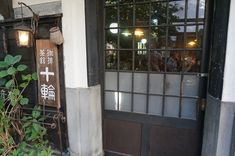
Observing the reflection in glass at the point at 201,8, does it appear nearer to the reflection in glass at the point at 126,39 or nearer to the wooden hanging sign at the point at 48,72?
the reflection in glass at the point at 126,39

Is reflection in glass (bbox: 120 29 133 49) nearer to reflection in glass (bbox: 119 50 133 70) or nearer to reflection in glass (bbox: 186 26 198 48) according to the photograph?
reflection in glass (bbox: 119 50 133 70)

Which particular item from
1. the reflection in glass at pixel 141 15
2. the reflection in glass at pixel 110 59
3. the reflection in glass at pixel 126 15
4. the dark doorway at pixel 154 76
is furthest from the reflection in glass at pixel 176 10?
the reflection in glass at pixel 110 59

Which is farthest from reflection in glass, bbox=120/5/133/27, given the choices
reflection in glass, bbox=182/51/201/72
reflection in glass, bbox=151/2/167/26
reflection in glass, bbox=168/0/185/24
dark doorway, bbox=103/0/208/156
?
reflection in glass, bbox=182/51/201/72

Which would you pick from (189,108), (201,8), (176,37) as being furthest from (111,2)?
(189,108)

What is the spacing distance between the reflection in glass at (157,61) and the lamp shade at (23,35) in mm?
1685

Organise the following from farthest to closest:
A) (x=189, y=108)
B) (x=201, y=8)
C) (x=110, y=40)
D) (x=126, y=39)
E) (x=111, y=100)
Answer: (x=111, y=100)
(x=110, y=40)
(x=126, y=39)
(x=189, y=108)
(x=201, y=8)

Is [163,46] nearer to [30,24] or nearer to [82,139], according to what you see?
[82,139]

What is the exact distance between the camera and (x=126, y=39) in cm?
273

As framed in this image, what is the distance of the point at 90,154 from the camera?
289 centimetres

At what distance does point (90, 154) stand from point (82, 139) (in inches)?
11.6

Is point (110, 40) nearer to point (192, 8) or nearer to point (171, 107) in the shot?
point (192, 8)

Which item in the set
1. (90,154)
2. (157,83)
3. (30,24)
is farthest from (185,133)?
(30,24)

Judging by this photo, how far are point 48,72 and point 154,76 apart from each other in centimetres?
151

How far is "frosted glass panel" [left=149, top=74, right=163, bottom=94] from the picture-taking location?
260cm
